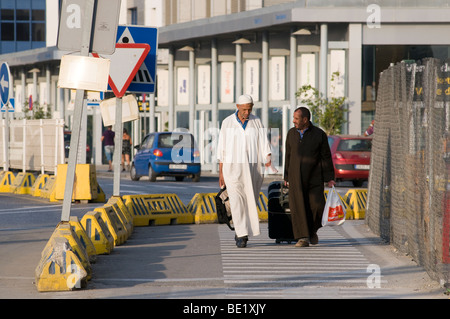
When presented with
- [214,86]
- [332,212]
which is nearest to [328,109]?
[214,86]

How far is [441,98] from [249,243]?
15.8 ft

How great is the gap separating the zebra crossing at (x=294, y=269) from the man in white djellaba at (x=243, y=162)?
350 millimetres

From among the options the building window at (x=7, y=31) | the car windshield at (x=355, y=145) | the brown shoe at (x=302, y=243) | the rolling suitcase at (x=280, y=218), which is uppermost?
the building window at (x=7, y=31)

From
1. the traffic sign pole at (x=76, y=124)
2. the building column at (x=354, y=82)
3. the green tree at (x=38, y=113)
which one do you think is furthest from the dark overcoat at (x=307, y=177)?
the green tree at (x=38, y=113)

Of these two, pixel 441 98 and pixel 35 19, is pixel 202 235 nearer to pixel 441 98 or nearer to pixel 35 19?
pixel 441 98

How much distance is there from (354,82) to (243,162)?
87.0ft

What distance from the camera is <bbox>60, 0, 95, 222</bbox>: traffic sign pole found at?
34.0 ft

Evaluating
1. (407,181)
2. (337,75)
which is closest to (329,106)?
(337,75)

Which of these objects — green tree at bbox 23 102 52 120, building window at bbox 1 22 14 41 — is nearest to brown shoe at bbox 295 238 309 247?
green tree at bbox 23 102 52 120

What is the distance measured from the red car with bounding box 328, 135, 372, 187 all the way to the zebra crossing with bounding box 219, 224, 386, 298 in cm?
1597

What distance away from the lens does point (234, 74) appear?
46.2m

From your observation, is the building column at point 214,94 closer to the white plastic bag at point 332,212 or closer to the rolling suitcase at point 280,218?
the rolling suitcase at point 280,218

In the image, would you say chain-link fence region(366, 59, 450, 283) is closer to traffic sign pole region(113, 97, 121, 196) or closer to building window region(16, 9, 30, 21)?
traffic sign pole region(113, 97, 121, 196)

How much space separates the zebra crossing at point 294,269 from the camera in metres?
9.12
